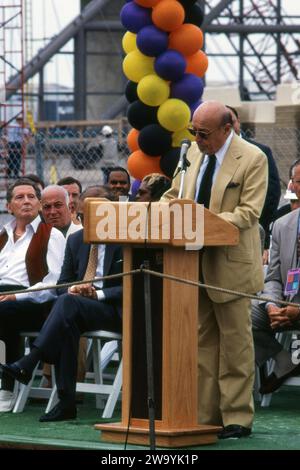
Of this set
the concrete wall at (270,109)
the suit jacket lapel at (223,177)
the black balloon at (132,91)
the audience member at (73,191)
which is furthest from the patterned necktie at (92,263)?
the concrete wall at (270,109)

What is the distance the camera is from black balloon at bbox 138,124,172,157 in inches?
537

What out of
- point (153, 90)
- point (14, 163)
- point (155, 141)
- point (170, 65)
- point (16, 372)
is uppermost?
point (170, 65)

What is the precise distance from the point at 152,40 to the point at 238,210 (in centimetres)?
611

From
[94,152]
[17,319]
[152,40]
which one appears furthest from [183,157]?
[94,152]

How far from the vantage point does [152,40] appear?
13711 millimetres

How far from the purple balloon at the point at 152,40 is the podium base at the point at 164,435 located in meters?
6.66

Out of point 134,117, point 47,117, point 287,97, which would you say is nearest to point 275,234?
point 134,117

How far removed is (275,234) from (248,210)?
1.85m

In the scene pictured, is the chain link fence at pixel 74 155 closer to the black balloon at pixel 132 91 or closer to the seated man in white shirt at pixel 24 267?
the black balloon at pixel 132 91

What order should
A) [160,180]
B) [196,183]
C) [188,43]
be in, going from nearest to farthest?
[196,183] < [160,180] < [188,43]

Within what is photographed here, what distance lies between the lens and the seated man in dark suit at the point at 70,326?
8859mm

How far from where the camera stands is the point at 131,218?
748cm

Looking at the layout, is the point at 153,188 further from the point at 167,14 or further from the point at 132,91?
the point at 132,91
